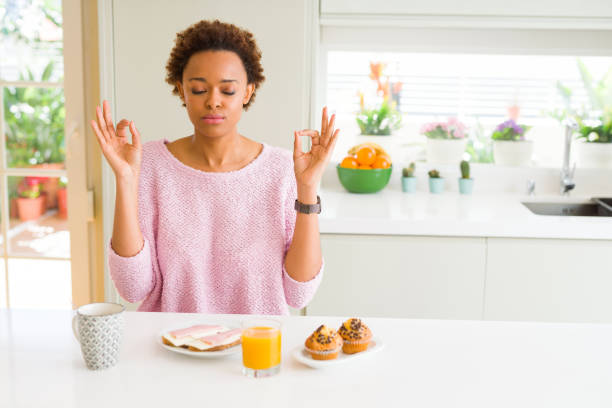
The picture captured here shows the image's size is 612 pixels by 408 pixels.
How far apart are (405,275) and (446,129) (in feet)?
3.22

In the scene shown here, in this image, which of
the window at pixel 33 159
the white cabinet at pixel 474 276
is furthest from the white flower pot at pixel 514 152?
the window at pixel 33 159

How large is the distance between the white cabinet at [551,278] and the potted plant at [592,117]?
862 millimetres

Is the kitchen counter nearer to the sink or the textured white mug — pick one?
the sink

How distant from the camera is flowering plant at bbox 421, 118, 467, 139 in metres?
3.11

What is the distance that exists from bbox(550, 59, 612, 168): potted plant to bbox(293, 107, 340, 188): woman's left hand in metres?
1.98

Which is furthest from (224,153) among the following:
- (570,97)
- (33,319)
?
(570,97)

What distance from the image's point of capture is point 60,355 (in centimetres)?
124

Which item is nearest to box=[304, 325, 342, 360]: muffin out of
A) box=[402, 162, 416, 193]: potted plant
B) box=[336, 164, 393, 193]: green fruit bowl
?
box=[336, 164, 393, 193]: green fruit bowl

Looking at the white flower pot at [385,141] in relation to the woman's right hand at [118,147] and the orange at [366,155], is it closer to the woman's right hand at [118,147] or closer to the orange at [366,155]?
the orange at [366,155]

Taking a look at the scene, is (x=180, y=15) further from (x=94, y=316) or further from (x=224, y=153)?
(x=94, y=316)

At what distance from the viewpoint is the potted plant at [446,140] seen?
3.11 meters

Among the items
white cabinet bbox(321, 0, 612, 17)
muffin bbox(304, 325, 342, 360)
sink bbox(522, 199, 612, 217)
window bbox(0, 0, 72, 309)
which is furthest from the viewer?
sink bbox(522, 199, 612, 217)

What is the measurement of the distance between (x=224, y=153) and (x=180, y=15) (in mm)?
998

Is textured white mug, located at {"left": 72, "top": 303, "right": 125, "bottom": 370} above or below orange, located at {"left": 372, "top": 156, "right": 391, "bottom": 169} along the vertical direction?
below
